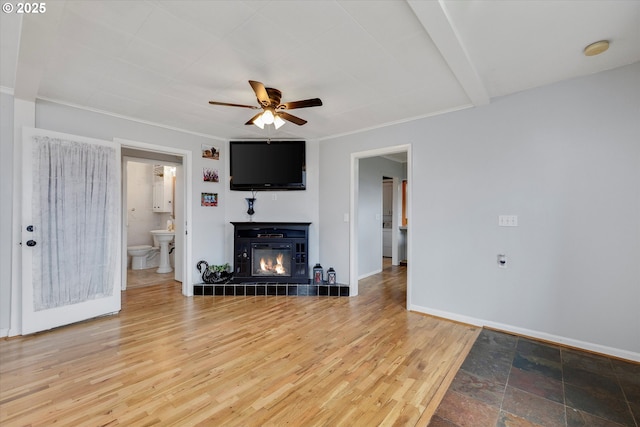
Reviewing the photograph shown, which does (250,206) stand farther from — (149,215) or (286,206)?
(149,215)

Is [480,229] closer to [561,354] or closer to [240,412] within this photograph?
[561,354]

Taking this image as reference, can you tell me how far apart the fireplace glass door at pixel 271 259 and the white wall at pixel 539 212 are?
1.88 meters

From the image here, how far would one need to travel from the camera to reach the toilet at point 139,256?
5.47 metres

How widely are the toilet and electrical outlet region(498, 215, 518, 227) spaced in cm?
602

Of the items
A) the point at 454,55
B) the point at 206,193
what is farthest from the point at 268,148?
the point at 454,55

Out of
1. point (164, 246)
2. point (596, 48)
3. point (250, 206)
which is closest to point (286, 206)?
point (250, 206)

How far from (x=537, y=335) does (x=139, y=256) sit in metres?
6.52

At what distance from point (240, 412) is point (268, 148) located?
340 cm

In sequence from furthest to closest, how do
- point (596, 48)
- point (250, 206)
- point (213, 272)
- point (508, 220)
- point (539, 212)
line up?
point (250, 206) → point (213, 272) → point (508, 220) → point (539, 212) → point (596, 48)

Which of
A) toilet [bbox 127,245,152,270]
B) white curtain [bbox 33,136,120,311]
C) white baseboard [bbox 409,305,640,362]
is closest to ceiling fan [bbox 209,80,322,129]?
white curtain [bbox 33,136,120,311]

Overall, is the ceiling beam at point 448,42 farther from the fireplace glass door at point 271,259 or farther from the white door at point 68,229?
the white door at point 68,229

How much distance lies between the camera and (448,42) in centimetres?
185

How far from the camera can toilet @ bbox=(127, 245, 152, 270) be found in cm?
547

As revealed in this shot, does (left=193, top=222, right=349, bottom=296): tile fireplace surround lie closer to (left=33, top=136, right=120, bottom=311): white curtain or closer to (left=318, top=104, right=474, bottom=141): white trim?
(left=318, top=104, right=474, bottom=141): white trim
